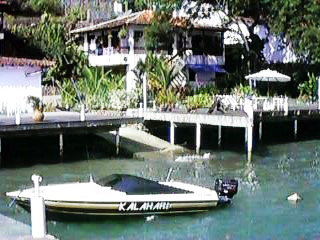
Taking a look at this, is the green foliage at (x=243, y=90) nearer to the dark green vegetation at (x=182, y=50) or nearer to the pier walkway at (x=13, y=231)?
the dark green vegetation at (x=182, y=50)

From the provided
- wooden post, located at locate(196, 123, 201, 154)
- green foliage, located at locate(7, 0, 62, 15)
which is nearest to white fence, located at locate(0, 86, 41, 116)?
wooden post, located at locate(196, 123, 201, 154)

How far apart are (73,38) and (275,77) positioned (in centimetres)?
1999

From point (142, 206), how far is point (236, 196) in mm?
4726

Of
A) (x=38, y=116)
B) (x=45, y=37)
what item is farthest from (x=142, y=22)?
(x=38, y=116)

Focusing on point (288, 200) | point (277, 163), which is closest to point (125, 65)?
point (277, 163)

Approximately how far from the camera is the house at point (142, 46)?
50000mm

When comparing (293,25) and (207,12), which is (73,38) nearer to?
(207,12)

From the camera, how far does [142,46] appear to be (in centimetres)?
5062

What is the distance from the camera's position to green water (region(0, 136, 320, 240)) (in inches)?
755

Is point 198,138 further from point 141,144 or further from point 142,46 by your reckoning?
point 142,46

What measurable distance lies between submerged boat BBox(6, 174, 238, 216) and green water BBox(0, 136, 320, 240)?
33 cm

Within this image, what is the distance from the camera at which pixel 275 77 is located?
4281 centimetres

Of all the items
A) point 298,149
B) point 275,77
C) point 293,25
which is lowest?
point 298,149

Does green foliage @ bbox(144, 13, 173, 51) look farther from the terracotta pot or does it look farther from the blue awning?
the terracotta pot
